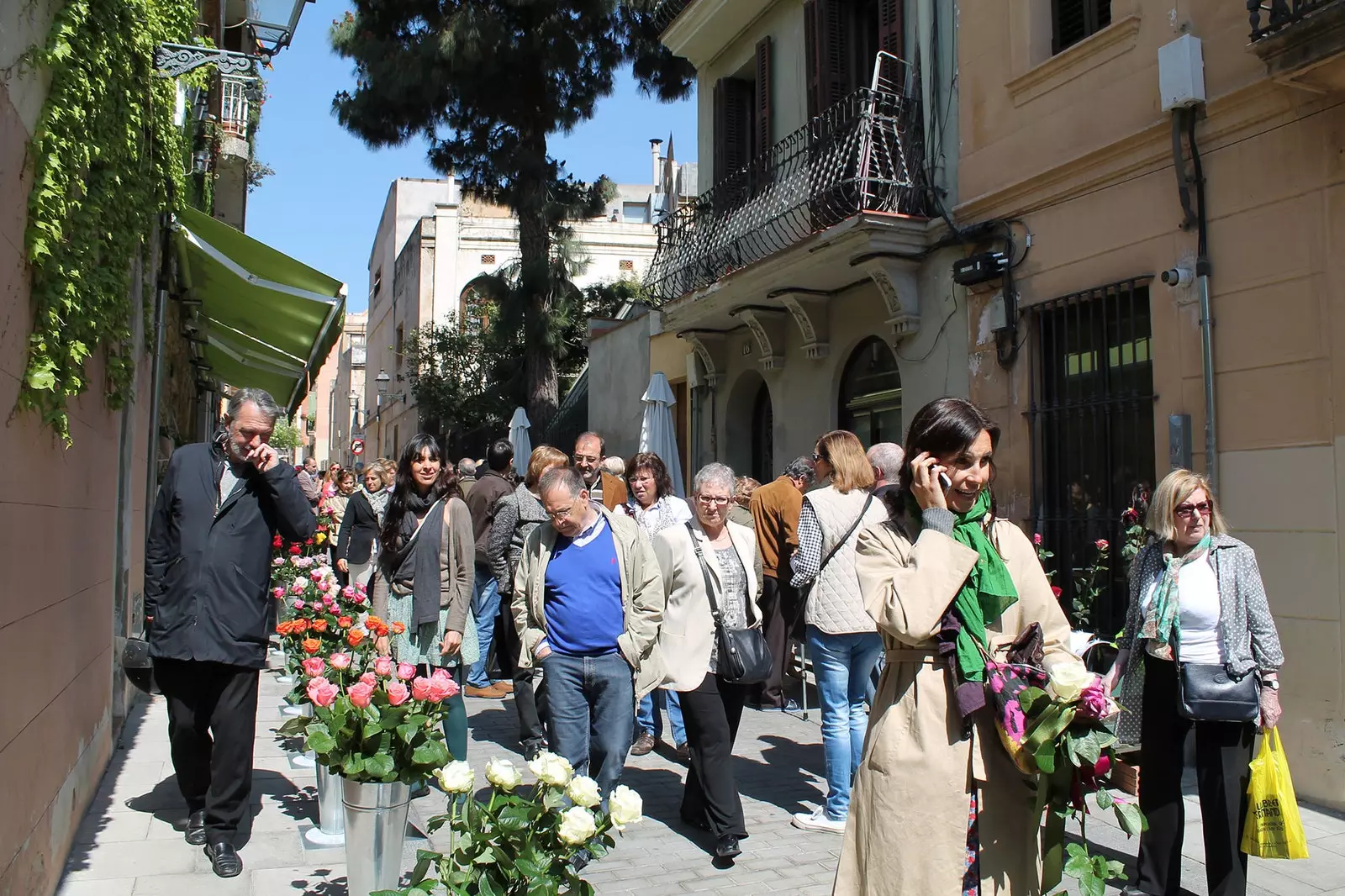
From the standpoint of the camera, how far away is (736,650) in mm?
5445

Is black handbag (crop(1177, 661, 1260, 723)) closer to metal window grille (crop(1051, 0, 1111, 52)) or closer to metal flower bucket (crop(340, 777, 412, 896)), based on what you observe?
metal flower bucket (crop(340, 777, 412, 896))

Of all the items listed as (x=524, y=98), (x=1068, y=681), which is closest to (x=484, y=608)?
(x=1068, y=681)

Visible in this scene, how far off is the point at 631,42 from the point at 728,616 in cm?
1660

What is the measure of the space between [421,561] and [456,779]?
279 centimetres

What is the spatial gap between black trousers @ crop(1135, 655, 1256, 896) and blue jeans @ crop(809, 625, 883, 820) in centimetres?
135

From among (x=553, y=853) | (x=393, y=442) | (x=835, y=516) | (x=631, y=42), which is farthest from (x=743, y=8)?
(x=393, y=442)

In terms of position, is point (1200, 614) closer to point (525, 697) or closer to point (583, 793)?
point (583, 793)

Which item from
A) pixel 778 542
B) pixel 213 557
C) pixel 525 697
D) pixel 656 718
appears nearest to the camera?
pixel 213 557

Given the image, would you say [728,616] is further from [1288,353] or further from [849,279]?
[849,279]

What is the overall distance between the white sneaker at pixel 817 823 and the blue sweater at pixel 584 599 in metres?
1.48

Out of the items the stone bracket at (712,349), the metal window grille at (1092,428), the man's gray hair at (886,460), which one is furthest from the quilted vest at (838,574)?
the stone bracket at (712,349)

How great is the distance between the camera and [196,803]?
16.1 feet

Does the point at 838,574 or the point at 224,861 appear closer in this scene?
the point at 224,861

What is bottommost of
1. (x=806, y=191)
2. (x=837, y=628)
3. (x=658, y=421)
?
(x=837, y=628)
